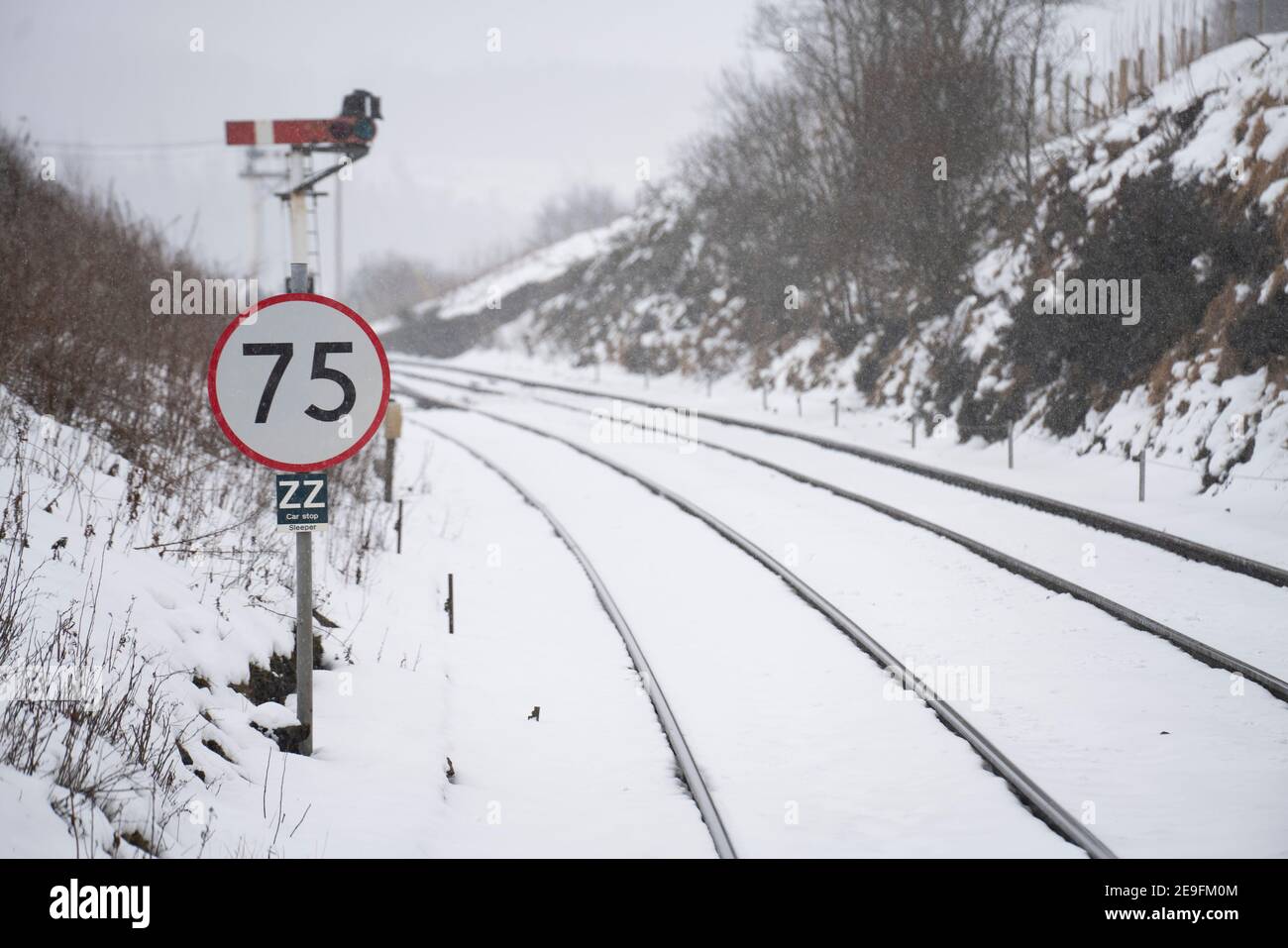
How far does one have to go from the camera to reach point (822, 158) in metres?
27.9

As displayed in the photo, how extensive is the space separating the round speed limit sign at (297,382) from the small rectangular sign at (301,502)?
133mm

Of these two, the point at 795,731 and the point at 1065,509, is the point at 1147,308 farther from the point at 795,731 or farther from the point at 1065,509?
the point at 795,731

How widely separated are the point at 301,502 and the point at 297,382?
59 centimetres

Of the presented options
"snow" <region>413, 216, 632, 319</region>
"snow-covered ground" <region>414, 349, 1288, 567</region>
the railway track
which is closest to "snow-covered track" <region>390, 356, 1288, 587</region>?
"snow-covered ground" <region>414, 349, 1288, 567</region>

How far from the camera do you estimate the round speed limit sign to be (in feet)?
14.8

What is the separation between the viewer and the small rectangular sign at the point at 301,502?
4.72 m

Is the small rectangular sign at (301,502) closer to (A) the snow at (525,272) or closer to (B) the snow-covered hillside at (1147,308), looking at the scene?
(B) the snow-covered hillside at (1147,308)

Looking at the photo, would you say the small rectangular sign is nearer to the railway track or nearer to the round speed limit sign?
the round speed limit sign

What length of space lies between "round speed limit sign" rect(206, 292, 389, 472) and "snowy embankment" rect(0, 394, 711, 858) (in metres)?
1.16

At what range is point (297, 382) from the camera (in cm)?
461

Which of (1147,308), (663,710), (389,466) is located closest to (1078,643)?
(663,710)

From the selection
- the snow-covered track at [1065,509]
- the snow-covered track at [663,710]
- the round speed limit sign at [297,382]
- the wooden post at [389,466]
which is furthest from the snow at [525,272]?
the round speed limit sign at [297,382]
